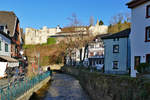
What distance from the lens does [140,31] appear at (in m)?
16.9

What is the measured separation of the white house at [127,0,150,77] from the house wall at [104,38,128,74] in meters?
8.89

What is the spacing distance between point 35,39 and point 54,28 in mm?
10010

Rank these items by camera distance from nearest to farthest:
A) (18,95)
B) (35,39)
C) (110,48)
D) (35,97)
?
(18,95)
(35,97)
(110,48)
(35,39)

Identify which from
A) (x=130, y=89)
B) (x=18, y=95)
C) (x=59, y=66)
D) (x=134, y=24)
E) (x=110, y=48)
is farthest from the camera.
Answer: (x=59, y=66)

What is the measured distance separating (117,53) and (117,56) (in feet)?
1.62

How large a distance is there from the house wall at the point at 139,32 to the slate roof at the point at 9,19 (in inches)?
728

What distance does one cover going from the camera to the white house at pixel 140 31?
16.2m

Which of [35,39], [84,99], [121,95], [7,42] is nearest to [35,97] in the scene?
[84,99]

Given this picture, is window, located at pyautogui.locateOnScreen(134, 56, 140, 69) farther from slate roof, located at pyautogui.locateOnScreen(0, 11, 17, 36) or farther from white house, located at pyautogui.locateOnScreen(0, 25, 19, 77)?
slate roof, located at pyautogui.locateOnScreen(0, 11, 17, 36)

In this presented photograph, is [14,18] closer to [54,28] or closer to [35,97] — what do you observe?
[35,97]

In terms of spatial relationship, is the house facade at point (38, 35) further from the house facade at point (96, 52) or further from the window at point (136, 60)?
the window at point (136, 60)

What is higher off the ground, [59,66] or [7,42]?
[7,42]

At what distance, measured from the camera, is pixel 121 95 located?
9086 millimetres

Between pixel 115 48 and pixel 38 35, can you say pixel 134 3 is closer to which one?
pixel 115 48
